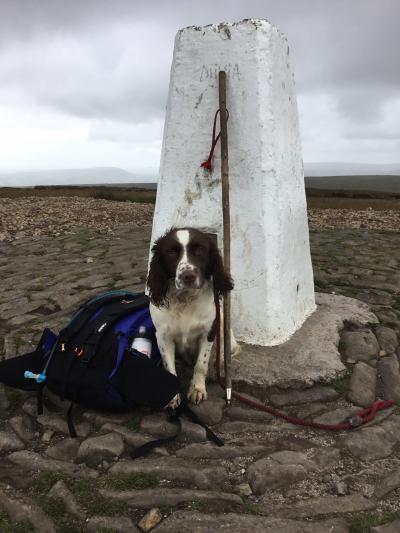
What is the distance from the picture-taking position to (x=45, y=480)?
3297 millimetres

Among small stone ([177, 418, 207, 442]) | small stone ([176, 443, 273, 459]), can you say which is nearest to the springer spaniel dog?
small stone ([177, 418, 207, 442])

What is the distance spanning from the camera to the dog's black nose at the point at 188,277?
3947 millimetres

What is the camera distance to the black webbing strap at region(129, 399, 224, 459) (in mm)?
3634

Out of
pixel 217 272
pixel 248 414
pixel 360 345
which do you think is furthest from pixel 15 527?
pixel 360 345

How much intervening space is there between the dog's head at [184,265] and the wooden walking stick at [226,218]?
252 millimetres

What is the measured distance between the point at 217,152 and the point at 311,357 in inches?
96.1

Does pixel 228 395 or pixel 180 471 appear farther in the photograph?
pixel 228 395

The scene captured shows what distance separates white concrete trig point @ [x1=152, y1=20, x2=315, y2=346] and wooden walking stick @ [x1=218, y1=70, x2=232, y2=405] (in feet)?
0.80

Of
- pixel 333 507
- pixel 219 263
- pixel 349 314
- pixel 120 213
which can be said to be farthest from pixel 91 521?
pixel 120 213

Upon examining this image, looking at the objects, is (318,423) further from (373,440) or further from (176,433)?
(176,433)

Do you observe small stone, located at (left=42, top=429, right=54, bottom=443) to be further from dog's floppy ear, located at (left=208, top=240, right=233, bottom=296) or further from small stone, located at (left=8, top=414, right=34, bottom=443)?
dog's floppy ear, located at (left=208, top=240, right=233, bottom=296)

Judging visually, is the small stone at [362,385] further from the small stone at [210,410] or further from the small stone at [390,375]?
the small stone at [210,410]

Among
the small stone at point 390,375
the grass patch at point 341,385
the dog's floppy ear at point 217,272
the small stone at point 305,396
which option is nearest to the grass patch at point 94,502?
the small stone at point 305,396

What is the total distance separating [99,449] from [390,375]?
310 cm
